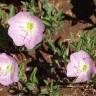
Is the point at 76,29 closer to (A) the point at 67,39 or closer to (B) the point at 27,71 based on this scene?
(A) the point at 67,39

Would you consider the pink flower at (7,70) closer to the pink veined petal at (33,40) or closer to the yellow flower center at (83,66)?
the pink veined petal at (33,40)

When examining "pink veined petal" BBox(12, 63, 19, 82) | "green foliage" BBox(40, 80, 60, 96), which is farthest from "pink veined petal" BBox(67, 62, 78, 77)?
"pink veined petal" BBox(12, 63, 19, 82)

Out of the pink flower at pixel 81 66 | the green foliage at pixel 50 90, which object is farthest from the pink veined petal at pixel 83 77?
the green foliage at pixel 50 90

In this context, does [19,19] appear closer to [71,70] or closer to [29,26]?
[29,26]

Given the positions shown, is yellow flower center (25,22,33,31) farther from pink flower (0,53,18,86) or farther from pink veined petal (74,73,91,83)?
pink veined petal (74,73,91,83)

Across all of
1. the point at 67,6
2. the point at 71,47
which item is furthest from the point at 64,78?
the point at 67,6

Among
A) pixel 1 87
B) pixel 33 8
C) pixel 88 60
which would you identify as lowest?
pixel 1 87

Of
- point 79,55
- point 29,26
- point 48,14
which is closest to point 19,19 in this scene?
point 29,26

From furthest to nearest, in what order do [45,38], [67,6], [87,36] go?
[67,6], [45,38], [87,36]
